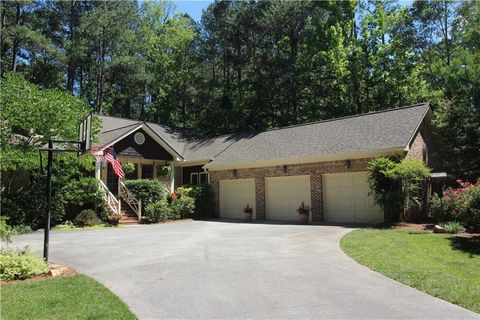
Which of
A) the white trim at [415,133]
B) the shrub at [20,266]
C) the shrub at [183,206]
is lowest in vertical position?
the shrub at [20,266]

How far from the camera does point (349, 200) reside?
59.5ft

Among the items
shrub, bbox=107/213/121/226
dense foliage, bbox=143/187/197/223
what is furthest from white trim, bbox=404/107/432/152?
shrub, bbox=107/213/121/226

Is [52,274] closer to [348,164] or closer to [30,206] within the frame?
[30,206]

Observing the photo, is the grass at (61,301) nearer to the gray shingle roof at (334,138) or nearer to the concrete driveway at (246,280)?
the concrete driveway at (246,280)

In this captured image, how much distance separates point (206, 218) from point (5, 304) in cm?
1702

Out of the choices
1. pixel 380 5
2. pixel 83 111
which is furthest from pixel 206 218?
pixel 380 5

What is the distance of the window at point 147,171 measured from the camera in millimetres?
25266

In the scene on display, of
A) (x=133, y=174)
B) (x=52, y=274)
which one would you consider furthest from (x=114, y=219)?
(x=52, y=274)

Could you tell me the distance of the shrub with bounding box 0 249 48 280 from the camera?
8023mm

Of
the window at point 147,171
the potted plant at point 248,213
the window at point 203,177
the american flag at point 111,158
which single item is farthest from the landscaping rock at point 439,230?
the window at point 147,171

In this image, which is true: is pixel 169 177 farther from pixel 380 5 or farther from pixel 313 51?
pixel 380 5

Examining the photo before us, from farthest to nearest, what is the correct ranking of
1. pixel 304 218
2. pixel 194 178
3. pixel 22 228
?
pixel 194 178 → pixel 304 218 → pixel 22 228

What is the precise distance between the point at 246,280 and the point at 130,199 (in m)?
15.2

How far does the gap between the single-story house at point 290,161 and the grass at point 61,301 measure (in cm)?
1292
